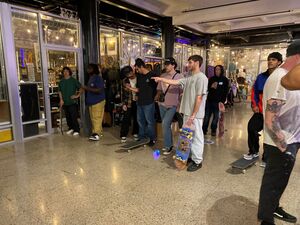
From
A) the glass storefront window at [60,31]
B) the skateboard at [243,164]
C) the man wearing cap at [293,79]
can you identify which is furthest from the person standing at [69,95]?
the man wearing cap at [293,79]

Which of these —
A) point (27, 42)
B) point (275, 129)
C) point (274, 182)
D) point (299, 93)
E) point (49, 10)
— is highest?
point (49, 10)

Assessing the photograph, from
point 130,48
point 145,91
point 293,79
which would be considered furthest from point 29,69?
point 293,79

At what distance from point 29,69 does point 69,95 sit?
3.21ft

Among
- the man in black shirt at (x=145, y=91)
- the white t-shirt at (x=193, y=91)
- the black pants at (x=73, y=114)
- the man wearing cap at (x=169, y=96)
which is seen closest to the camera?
the white t-shirt at (x=193, y=91)

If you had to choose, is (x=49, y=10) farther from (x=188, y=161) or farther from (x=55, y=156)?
(x=188, y=161)

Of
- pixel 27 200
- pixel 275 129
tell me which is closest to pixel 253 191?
pixel 275 129

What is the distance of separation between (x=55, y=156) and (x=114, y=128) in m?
2.08

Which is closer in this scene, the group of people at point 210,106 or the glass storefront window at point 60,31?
the group of people at point 210,106

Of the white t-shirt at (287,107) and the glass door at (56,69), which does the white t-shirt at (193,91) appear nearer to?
the white t-shirt at (287,107)

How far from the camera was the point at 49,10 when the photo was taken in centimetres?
480

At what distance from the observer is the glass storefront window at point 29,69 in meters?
4.52

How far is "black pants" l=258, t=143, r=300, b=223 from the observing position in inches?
66.6

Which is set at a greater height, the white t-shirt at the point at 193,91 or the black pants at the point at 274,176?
the white t-shirt at the point at 193,91

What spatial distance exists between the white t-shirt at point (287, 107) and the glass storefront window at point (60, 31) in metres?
4.71
